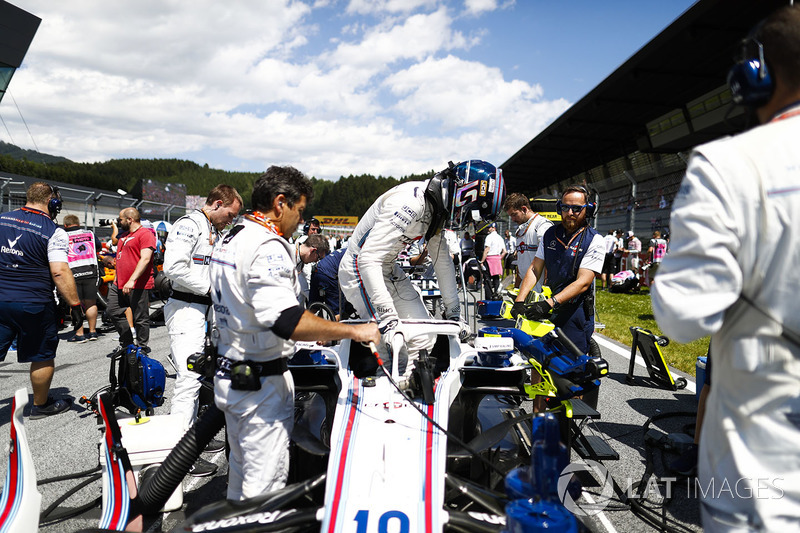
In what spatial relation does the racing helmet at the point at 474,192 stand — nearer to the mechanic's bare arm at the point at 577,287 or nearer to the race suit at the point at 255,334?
the mechanic's bare arm at the point at 577,287

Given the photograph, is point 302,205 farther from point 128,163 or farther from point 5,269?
point 128,163

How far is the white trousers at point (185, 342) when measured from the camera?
367cm

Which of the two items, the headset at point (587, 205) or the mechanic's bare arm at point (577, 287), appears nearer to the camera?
the mechanic's bare arm at point (577, 287)

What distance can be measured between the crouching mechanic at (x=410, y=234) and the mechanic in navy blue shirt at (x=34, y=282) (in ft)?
10.3

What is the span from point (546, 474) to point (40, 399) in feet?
17.6

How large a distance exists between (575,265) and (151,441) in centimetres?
358

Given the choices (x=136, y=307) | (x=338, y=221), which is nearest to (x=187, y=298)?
(x=136, y=307)

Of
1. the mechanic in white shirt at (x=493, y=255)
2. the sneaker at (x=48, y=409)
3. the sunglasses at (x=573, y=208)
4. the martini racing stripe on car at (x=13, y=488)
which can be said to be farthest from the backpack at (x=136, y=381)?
the mechanic in white shirt at (x=493, y=255)

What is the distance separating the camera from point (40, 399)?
16.0ft

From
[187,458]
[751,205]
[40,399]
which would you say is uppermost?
[751,205]

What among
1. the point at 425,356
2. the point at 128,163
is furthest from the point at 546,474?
the point at 128,163

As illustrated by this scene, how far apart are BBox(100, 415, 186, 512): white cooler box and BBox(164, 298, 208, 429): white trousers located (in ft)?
1.96

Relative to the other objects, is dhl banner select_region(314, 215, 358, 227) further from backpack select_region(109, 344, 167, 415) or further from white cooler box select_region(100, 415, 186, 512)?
white cooler box select_region(100, 415, 186, 512)

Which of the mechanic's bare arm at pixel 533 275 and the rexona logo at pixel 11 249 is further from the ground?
the mechanic's bare arm at pixel 533 275
